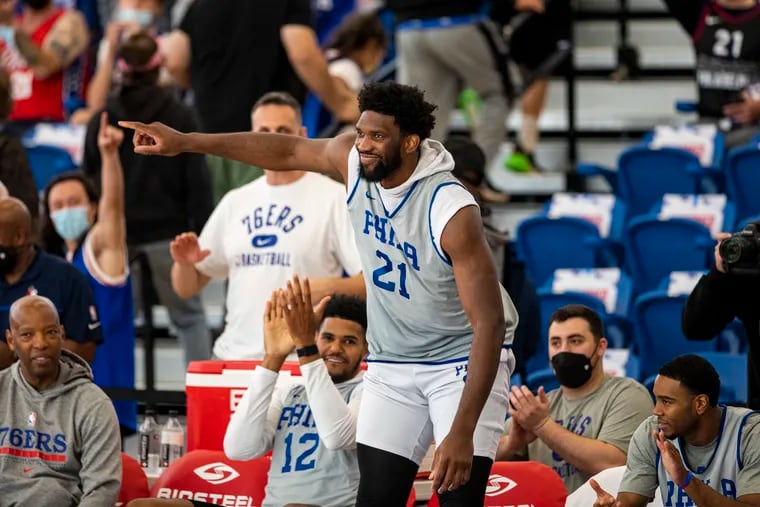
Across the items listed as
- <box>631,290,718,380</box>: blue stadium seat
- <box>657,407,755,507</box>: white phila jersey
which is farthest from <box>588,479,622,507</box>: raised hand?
<box>631,290,718,380</box>: blue stadium seat

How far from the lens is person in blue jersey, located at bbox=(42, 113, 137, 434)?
7.09m

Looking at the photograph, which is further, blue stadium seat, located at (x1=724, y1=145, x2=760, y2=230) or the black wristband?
blue stadium seat, located at (x1=724, y1=145, x2=760, y2=230)

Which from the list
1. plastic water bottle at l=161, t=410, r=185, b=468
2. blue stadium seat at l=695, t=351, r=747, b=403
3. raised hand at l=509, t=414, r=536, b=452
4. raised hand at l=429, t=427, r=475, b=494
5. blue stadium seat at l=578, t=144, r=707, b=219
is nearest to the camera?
raised hand at l=429, t=427, r=475, b=494

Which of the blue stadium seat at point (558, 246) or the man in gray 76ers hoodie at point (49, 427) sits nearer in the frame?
the man in gray 76ers hoodie at point (49, 427)

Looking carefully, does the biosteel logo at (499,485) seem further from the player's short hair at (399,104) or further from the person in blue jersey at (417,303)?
the player's short hair at (399,104)

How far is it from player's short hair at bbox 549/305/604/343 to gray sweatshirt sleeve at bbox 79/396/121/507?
1737mm

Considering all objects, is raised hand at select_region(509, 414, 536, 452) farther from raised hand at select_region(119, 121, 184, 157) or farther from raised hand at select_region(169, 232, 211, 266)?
raised hand at select_region(119, 121, 184, 157)

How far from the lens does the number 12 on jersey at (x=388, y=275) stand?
4488 mm

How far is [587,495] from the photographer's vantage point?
17.7ft

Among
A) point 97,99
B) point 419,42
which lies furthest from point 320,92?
point 97,99

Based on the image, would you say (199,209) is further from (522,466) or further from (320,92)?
(522,466)

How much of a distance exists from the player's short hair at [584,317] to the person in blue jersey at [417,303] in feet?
4.43

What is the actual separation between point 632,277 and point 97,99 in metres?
4.18

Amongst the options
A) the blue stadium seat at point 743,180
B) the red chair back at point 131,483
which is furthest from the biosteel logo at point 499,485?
the blue stadium seat at point 743,180
